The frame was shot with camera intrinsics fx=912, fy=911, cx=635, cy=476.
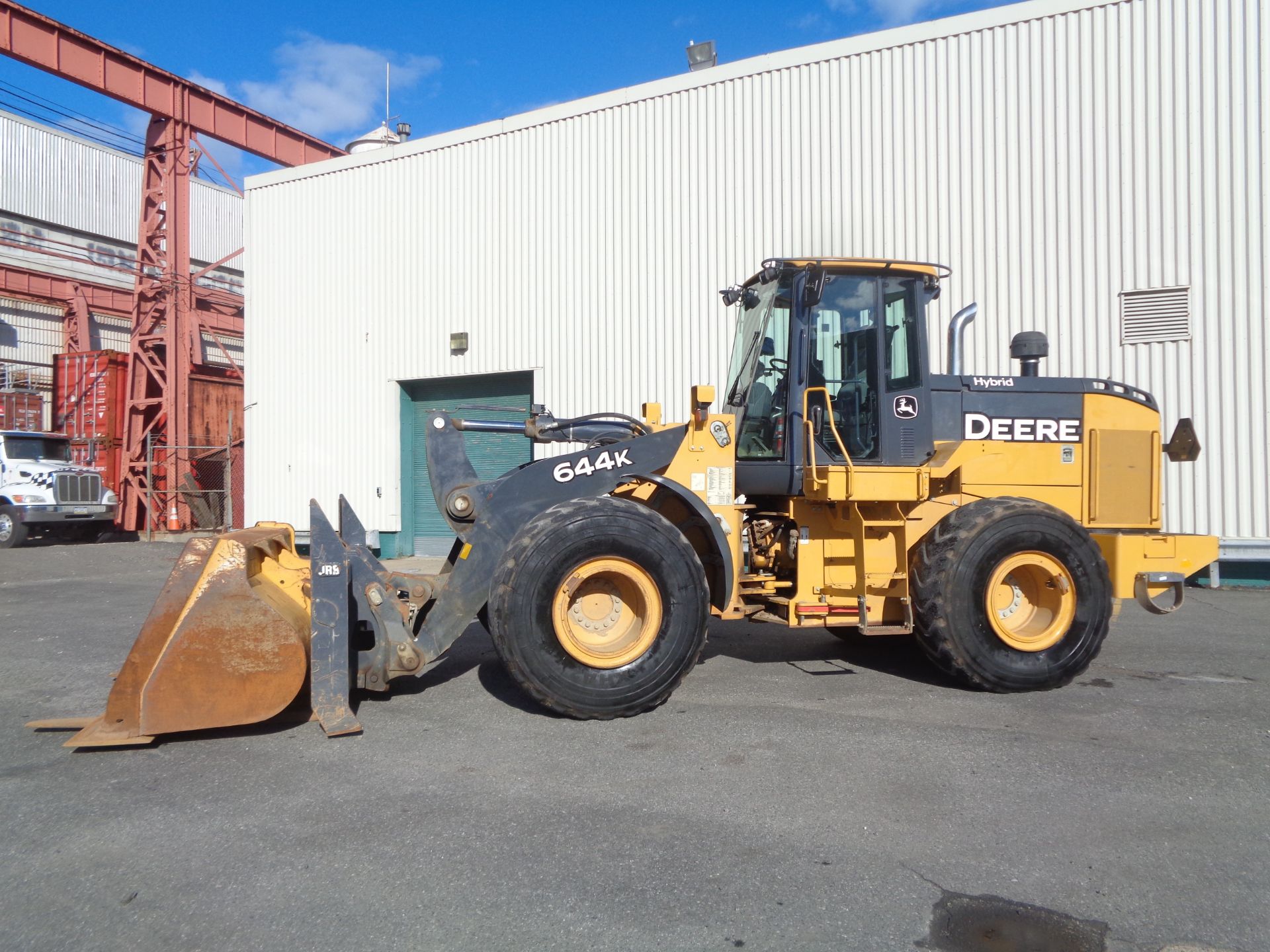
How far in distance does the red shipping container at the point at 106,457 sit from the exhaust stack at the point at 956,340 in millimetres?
21199

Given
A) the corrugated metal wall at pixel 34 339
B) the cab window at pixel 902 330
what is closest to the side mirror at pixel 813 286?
the cab window at pixel 902 330

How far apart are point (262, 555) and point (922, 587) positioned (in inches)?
169

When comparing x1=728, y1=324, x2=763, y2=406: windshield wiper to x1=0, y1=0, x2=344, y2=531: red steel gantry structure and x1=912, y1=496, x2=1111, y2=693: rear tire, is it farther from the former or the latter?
x1=0, y1=0, x2=344, y2=531: red steel gantry structure

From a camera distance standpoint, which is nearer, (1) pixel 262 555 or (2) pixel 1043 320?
(1) pixel 262 555

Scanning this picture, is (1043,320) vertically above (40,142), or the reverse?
(40,142)

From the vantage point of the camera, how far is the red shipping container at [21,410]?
23953 millimetres

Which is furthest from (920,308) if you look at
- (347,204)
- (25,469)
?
(25,469)

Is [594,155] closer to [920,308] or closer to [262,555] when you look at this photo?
[920,308]

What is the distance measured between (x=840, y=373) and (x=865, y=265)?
0.76 m

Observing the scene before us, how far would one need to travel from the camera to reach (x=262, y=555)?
5.82m

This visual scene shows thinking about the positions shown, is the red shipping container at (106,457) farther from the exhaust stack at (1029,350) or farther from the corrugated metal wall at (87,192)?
the exhaust stack at (1029,350)

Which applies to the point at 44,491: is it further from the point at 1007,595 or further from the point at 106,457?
the point at 1007,595

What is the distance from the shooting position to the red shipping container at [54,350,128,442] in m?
22.6

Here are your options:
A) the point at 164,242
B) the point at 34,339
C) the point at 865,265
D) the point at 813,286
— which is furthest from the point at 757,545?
the point at 34,339
